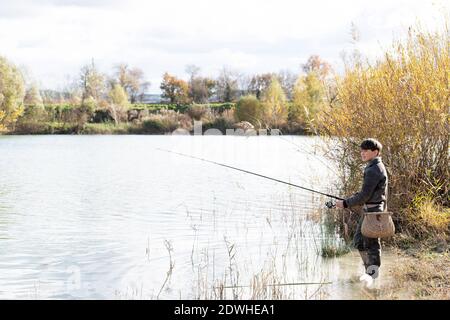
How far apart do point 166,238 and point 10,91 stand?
125 ft

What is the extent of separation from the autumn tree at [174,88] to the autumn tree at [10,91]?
2470 cm

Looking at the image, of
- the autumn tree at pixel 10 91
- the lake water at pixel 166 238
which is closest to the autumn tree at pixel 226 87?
the autumn tree at pixel 10 91

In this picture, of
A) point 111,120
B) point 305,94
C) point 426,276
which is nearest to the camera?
point 426,276

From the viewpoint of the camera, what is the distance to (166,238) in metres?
10.0

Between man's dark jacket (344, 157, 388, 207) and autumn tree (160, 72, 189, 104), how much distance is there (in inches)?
2479

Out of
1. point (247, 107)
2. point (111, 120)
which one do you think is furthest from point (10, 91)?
point (247, 107)

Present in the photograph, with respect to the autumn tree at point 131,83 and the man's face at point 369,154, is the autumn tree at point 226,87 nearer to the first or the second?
the autumn tree at point 131,83

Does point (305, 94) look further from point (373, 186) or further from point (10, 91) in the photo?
point (373, 186)

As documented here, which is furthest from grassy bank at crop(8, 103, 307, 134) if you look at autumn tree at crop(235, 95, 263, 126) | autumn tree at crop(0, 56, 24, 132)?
autumn tree at crop(0, 56, 24, 132)

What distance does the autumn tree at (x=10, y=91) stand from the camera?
4484cm
